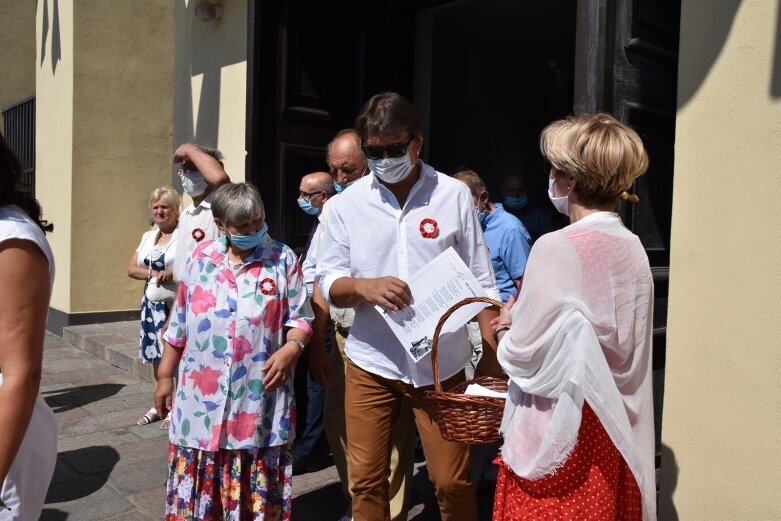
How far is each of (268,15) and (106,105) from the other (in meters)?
5.14

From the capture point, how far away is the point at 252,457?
300cm

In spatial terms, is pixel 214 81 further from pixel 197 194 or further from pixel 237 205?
pixel 237 205

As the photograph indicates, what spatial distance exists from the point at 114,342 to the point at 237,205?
5.75 meters

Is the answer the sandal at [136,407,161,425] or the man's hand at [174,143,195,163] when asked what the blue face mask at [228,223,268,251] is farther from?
the sandal at [136,407,161,425]

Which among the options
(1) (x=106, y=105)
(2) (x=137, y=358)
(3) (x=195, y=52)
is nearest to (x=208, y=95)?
(3) (x=195, y=52)

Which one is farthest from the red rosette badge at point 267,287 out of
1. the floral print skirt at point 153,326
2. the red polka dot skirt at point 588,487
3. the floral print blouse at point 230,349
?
the floral print skirt at point 153,326

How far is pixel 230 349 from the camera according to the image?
9.61ft

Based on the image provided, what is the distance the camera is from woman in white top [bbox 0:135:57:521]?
1.61m

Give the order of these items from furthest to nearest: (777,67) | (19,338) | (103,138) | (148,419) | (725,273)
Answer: (103,138)
(148,419)
(725,273)
(777,67)
(19,338)

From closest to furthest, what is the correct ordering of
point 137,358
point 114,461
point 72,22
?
point 114,461, point 137,358, point 72,22

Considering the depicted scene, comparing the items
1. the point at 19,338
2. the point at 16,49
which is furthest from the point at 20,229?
the point at 16,49

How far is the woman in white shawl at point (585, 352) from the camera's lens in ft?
6.21

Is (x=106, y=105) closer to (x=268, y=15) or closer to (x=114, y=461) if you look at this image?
(x=268, y=15)

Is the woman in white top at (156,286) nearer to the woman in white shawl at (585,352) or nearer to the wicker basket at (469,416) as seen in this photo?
the wicker basket at (469,416)
